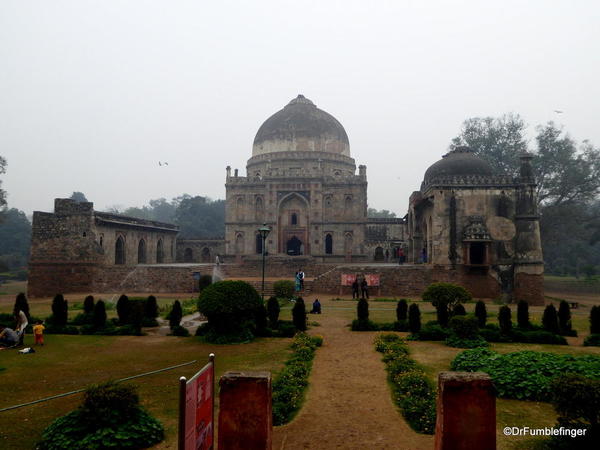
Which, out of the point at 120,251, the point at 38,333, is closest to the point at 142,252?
the point at 120,251

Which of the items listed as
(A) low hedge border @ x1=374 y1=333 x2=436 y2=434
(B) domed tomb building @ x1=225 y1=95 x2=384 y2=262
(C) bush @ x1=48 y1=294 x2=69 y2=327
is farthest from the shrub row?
(B) domed tomb building @ x1=225 y1=95 x2=384 y2=262

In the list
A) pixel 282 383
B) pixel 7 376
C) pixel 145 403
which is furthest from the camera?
pixel 7 376

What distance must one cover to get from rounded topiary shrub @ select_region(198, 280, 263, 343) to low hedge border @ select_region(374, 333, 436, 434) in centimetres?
406

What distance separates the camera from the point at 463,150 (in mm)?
31359

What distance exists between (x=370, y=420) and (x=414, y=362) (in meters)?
3.81

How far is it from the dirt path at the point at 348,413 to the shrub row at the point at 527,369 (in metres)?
2.06

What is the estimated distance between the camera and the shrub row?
835cm

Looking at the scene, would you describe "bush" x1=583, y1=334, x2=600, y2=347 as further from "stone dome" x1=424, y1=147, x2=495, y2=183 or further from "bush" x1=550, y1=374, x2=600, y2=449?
"stone dome" x1=424, y1=147, x2=495, y2=183

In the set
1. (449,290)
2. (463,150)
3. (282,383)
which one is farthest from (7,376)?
(463,150)

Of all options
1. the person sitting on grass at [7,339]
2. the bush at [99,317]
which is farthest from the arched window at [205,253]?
the person sitting on grass at [7,339]

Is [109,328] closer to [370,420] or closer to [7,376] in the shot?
[7,376]

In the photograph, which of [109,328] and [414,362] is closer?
[414,362]

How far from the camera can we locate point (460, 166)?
29.2 meters

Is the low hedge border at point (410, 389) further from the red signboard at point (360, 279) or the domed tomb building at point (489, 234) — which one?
the domed tomb building at point (489, 234)
